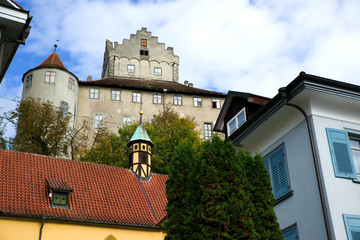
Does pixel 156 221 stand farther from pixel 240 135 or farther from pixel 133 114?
pixel 133 114

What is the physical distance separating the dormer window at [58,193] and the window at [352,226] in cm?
1469

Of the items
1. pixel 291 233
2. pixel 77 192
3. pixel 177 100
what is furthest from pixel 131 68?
pixel 291 233

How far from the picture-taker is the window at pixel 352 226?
12.1m

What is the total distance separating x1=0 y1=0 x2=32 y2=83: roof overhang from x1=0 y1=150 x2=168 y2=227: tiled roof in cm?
1205

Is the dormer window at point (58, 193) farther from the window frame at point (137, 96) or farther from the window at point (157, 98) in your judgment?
the window at point (157, 98)

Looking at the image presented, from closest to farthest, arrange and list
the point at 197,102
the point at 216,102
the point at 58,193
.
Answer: the point at 58,193 → the point at 197,102 → the point at 216,102

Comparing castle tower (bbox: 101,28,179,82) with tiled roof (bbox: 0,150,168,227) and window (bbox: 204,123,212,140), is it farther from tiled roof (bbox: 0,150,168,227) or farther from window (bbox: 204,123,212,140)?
tiled roof (bbox: 0,150,168,227)

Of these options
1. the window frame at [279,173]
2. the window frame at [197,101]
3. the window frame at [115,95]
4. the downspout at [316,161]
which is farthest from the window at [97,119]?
the downspout at [316,161]

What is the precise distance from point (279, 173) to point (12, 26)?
8764 millimetres

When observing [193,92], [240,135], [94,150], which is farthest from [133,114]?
[240,135]

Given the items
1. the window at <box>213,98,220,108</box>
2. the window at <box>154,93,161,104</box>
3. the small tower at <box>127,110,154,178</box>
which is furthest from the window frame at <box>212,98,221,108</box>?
the small tower at <box>127,110,154,178</box>

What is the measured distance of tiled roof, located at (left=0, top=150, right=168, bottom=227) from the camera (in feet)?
73.3

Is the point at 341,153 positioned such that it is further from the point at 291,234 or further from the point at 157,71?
the point at 157,71

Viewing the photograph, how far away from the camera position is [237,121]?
731 inches
